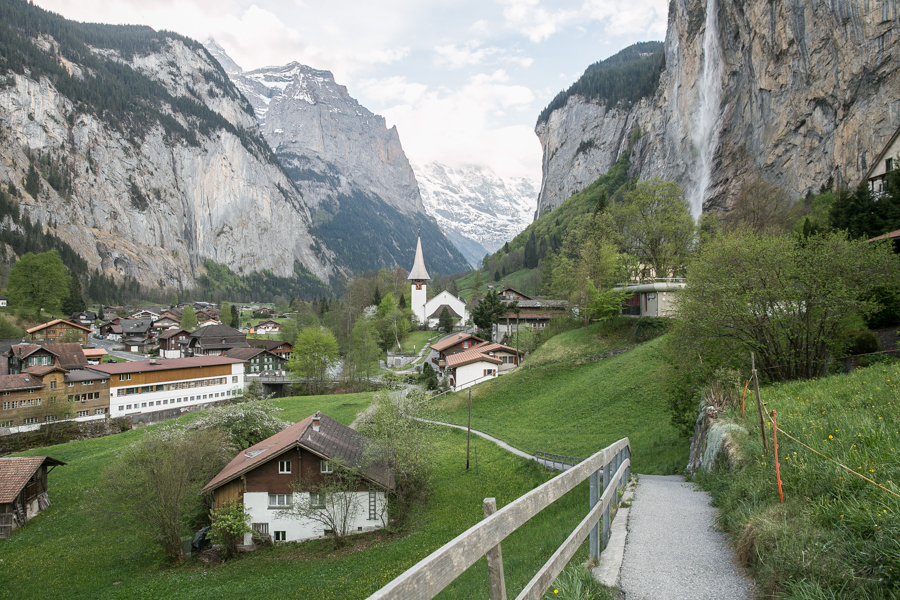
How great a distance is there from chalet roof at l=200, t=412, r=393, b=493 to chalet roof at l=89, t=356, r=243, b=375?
37.8m

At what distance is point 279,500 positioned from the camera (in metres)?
22.8

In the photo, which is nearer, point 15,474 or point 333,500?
point 333,500

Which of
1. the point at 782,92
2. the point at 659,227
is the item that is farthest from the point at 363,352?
the point at 782,92

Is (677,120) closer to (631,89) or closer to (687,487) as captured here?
(631,89)

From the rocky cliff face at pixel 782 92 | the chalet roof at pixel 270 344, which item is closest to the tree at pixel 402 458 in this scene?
the rocky cliff face at pixel 782 92

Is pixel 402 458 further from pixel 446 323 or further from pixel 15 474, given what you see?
pixel 446 323

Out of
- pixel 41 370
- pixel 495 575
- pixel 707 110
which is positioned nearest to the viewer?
pixel 495 575

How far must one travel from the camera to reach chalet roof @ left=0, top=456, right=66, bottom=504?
27.0m

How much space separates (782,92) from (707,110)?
72.9ft

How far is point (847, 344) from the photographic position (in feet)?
56.3

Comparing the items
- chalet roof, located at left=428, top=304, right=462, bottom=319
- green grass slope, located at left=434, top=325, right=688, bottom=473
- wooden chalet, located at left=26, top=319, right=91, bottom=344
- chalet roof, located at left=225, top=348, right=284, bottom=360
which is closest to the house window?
green grass slope, located at left=434, top=325, right=688, bottom=473

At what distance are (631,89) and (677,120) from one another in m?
86.7

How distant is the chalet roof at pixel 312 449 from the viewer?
72.8 ft

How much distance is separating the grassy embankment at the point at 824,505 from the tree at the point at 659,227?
36736mm
